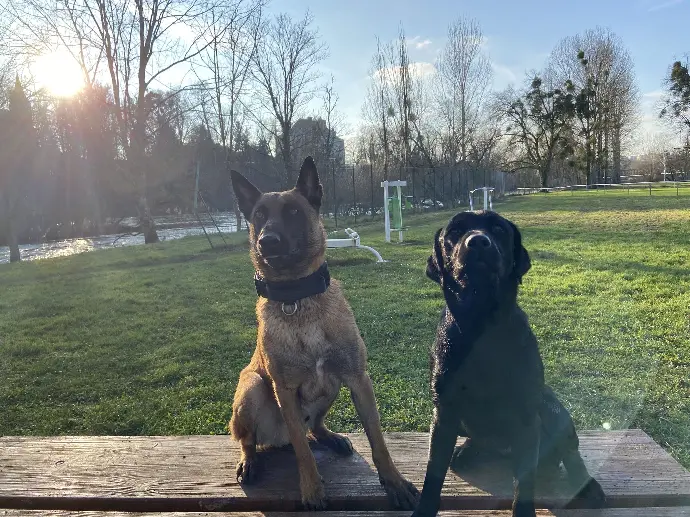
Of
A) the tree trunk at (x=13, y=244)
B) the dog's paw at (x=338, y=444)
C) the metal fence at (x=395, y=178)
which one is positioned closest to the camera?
the dog's paw at (x=338, y=444)

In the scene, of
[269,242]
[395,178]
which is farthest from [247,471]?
[395,178]

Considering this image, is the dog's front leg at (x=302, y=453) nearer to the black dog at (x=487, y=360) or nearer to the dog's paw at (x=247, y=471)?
the dog's paw at (x=247, y=471)

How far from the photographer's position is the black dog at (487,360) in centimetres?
170

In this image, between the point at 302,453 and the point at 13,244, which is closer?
the point at 302,453

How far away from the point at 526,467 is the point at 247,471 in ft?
4.02

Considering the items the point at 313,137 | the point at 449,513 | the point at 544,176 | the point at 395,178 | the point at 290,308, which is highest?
the point at 313,137

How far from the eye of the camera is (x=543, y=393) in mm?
1880

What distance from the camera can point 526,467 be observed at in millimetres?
1722

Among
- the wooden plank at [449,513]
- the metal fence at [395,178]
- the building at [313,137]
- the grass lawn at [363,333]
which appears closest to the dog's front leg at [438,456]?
the wooden plank at [449,513]

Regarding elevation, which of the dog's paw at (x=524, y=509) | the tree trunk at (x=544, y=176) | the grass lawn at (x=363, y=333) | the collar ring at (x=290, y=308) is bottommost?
the grass lawn at (x=363, y=333)

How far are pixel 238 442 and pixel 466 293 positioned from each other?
1.47 meters

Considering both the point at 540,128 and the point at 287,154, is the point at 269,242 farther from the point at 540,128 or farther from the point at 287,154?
the point at 540,128

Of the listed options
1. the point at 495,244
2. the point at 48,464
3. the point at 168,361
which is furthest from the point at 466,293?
the point at 168,361

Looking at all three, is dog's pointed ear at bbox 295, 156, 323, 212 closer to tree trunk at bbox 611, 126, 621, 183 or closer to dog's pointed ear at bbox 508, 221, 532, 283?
dog's pointed ear at bbox 508, 221, 532, 283
